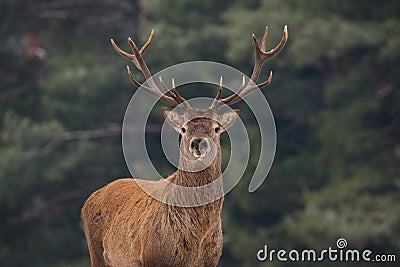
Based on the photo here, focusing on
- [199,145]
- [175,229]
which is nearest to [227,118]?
[199,145]

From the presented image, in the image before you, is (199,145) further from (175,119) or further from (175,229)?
(175,229)

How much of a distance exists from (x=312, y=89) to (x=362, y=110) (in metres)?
2.53

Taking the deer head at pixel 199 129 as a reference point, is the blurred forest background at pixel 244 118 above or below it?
above

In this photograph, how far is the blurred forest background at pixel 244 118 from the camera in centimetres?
2103

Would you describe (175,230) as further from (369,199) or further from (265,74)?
(265,74)

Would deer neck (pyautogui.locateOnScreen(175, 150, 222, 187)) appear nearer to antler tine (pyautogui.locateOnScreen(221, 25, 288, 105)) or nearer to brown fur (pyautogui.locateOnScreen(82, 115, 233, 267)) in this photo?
brown fur (pyautogui.locateOnScreen(82, 115, 233, 267))

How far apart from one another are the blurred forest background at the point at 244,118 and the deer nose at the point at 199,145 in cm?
1197

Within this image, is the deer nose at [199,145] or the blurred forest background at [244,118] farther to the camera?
the blurred forest background at [244,118]

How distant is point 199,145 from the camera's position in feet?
26.2

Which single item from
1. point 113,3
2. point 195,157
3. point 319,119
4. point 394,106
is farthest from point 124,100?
point 195,157

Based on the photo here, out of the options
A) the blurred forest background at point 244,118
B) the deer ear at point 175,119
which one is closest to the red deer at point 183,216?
the deer ear at point 175,119

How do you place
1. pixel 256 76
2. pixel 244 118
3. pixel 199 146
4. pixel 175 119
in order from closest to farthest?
1. pixel 199 146
2. pixel 175 119
3. pixel 256 76
4. pixel 244 118

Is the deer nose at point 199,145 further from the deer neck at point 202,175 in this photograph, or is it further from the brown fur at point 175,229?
the deer neck at point 202,175

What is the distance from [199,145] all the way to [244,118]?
49.6ft
